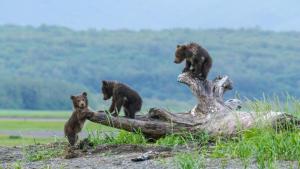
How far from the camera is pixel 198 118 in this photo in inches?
516

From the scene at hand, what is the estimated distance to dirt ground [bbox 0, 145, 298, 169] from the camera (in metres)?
10.5

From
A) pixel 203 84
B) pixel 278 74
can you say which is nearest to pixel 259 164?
pixel 203 84

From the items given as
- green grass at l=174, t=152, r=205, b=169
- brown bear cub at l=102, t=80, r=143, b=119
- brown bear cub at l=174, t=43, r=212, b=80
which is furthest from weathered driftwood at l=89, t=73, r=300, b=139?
green grass at l=174, t=152, r=205, b=169

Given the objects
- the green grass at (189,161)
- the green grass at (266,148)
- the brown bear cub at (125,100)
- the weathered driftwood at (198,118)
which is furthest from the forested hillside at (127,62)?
the green grass at (189,161)

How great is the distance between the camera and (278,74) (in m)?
80.0

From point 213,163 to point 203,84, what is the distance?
3.24m

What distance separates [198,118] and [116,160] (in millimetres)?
1969

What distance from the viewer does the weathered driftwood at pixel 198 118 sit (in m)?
12.6

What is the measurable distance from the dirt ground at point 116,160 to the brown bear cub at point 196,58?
1.98m

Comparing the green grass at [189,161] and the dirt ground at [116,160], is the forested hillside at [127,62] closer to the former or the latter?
the dirt ground at [116,160]

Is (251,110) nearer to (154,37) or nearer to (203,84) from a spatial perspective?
(203,84)

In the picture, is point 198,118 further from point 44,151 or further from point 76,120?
point 44,151

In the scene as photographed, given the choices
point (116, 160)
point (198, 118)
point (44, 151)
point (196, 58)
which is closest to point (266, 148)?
point (116, 160)

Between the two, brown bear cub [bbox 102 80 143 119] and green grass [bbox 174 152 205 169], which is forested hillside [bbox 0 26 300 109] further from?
green grass [bbox 174 152 205 169]
